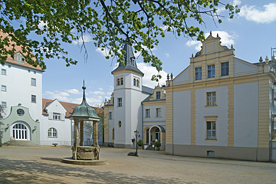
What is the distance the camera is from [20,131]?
3769 centimetres

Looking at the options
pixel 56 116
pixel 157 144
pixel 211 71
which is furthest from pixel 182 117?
pixel 56 116

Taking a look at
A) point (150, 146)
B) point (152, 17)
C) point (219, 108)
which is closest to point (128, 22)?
point (152, 17)

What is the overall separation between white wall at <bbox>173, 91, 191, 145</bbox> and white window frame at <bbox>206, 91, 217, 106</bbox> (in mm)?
2009

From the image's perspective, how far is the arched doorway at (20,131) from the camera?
36.8 meters

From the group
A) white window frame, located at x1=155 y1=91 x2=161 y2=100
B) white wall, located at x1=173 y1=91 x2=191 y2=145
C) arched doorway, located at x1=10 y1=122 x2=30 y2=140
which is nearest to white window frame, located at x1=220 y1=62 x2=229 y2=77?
white wall, located at x1=173 y1=91 x2=191 y2=145

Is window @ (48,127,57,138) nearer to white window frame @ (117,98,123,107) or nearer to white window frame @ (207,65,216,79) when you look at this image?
white window frame @ (117,98,123,107)

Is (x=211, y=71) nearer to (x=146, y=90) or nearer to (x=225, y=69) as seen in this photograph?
(x=225, y=69)

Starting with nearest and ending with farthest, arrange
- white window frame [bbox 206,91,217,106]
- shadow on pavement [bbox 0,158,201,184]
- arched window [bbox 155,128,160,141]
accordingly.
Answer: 1. shadow on pavement [bbox 0,158,201,184]
2. white window frame [bbox 206,91,217,106]
3. arched window [bbox 155,128,160,141]

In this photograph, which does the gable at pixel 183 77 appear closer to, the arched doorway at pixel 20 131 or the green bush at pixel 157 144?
the green bush at pixel 157 144

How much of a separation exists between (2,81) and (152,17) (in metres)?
33.8

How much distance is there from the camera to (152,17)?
9.17m

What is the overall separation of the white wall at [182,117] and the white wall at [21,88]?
24765 mm

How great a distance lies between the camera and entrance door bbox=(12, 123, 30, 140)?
36.9m

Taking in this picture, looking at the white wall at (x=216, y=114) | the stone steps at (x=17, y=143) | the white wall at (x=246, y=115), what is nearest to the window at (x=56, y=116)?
the stone steps at (x=17, y=143)
